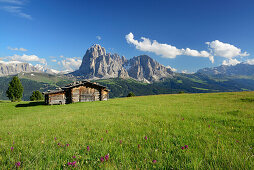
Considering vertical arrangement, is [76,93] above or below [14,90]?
below

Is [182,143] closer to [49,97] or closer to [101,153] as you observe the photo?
[101,153]

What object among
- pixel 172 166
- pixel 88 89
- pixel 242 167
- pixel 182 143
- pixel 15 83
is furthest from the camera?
pixel 15 83

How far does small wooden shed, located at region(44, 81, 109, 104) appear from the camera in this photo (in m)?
34.4

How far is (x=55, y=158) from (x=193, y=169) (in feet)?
9.81

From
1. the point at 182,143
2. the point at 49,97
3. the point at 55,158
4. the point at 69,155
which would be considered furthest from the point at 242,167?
the point at 49,97

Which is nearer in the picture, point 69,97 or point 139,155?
point 139,155

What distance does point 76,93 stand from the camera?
3772cm

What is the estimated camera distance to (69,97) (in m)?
37.3

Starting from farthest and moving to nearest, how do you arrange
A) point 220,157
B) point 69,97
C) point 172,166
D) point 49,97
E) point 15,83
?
point 15,83 → point 69,97 → point 49,97 → point 220,157 → point 172,166

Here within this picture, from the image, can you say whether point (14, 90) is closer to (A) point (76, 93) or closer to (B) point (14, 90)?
(B) point (14, 90)

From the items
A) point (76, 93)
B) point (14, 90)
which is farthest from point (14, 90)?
point (76, 93)

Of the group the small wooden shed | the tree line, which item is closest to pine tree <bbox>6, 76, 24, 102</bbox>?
the tree line

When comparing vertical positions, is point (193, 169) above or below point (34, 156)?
above

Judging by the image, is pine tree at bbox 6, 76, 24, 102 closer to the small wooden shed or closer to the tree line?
the tree line
